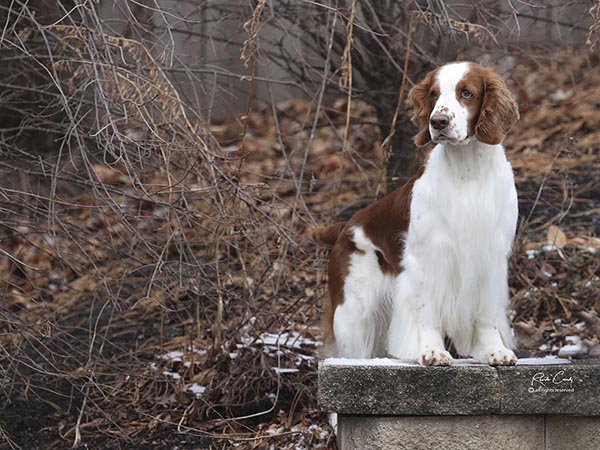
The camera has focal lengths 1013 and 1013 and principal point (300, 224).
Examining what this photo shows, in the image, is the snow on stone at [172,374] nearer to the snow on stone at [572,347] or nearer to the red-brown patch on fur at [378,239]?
the red-brown patch on fur at [378,239]

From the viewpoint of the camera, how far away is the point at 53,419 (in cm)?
532

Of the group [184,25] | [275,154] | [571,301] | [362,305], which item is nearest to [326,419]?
[362,305]

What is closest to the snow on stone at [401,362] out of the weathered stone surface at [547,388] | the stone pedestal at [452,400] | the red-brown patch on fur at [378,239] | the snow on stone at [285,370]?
the stone pedestal at [452,400]

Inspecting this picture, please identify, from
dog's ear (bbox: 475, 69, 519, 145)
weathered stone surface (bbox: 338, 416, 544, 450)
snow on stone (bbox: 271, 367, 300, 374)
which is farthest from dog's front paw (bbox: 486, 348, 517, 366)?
snow on stone (bbox: 271, 367, 300, 374)

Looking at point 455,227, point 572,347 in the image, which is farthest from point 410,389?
point 572,347

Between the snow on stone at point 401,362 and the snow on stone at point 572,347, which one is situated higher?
the snow on stone at point 401,362

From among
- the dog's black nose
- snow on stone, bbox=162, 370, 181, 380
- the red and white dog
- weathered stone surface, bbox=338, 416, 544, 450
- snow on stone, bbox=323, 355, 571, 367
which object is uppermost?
the dog's black nose

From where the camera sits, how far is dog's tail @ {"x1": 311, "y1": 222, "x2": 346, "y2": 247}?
4.89 metres

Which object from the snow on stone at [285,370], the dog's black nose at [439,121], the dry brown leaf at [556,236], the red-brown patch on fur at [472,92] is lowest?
the snow on stone at [285,370]

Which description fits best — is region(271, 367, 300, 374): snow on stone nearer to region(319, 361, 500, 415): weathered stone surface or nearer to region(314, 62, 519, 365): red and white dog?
region(314, 62, 519, 365): red and white dog

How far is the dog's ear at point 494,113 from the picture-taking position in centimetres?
388

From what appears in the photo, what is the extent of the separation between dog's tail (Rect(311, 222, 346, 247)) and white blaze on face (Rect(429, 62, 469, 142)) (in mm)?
1104

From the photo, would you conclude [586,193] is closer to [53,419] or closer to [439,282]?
[439,282]

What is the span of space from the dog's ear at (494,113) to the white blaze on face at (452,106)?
0.06 m
